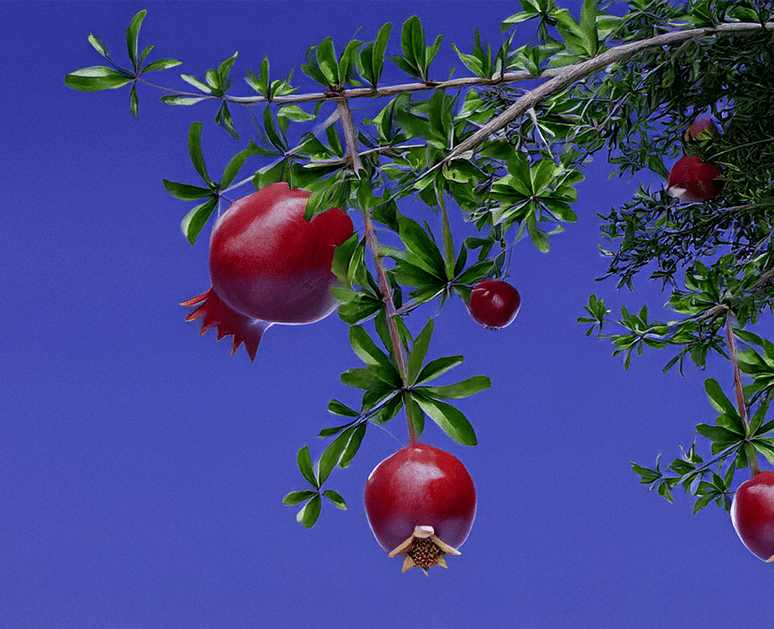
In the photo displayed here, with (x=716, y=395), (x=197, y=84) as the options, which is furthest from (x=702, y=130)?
(x=197, y=84)

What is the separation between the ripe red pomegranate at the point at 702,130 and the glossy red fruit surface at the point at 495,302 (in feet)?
1.55

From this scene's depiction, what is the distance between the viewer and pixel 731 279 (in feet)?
5.19

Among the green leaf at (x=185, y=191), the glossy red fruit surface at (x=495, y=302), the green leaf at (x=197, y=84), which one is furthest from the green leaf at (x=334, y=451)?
the glossy red fruit surface at (x=495, y=302)

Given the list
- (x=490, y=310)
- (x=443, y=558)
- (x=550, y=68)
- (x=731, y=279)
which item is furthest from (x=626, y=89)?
(x=443, y=558)

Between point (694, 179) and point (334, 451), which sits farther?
point (694, 179)

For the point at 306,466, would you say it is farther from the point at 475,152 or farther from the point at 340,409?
the point at 475,152

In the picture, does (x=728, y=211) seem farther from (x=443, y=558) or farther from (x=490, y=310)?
(x=443, y=558)

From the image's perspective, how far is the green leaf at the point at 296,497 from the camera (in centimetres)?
80

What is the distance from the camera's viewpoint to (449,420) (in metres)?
0.73

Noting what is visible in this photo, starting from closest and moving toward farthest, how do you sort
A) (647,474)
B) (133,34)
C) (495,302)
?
(133,34)
(495,302)
(647,474)

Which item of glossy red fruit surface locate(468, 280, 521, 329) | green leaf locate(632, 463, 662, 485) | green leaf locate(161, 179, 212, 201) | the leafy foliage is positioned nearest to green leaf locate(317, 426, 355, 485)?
the leafy foliage

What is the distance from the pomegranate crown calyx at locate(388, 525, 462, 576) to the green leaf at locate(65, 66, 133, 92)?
0.53m

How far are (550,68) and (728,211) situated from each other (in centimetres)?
75

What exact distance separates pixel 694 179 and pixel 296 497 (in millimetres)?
1024
